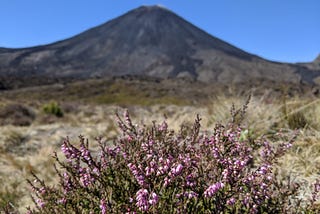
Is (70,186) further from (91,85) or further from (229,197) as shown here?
(91,85)

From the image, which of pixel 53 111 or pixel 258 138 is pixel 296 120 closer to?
pixel 258 138

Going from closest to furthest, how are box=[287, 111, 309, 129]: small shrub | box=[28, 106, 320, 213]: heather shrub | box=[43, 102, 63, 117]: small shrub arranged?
1. box=[28, 106, 320, 213]: heather shrub
2. box=[287, 111, 309, 129]: small shrub
3. box=[43, 102, 63, 117]: small shrub

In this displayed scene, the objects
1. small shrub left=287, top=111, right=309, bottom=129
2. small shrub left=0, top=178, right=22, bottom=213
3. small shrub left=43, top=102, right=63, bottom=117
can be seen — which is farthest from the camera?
small shrub left=43, top=102, right=63, bottom=117

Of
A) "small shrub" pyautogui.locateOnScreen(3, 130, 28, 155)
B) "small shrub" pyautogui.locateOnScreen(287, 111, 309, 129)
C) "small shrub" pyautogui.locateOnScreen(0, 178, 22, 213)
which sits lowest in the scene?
"small shrub" pyautogui.locateOnScreen(0, 178, 22, 213)

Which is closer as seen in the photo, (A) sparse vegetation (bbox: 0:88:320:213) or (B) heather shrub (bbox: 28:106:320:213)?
(B) heather shrub (bbox: 28:106:320:213)

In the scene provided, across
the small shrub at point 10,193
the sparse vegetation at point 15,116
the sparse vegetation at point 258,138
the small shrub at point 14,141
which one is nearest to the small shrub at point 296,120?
the sparse vegetation at point 258,138

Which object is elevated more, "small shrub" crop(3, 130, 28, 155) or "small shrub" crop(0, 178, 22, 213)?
"small shrub" crop(3, 130, 28, 155)

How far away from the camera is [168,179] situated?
2.14 metres

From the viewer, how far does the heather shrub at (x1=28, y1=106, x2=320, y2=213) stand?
2158 mm

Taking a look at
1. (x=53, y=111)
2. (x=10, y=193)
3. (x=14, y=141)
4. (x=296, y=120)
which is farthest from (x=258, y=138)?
(x=53, y=111)

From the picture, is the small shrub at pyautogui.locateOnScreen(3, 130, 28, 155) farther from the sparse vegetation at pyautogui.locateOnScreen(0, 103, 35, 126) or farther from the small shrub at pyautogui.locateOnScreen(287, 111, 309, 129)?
the small shrub at pyautogui.locateOnScreen(287, 111, 309, 129)

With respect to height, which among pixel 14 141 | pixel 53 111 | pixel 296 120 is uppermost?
pixel 296 120

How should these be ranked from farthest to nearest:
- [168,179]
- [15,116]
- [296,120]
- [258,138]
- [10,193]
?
[15,116] → [296,120] → [10,193] → [258,138] → [168,179]

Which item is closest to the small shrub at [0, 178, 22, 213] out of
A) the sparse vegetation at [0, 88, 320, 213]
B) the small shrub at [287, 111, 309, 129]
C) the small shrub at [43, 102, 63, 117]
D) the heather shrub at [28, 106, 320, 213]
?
the sparse vegetation at [0, 88, 320, 213]
